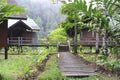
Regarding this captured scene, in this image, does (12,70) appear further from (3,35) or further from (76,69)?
(3,35)

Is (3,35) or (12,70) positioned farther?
Result: (3,35)

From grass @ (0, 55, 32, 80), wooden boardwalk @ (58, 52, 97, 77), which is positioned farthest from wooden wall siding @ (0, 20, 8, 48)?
wooden boardwalk @ (58, 52, 97, 77)

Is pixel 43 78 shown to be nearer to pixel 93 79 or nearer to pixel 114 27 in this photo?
pixel 93 79

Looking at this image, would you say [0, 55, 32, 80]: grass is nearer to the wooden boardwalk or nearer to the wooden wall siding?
the wooden boardwalk

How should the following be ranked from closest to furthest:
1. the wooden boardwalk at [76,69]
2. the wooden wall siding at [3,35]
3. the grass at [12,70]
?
1. the grass at [12,70]
2. the wooden boardwalk at [76,69]
3. the wooden wall siding at [3,35]

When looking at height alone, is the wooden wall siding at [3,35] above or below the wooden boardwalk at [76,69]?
above

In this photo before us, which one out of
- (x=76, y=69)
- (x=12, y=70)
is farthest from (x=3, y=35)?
(x=76, y=69)

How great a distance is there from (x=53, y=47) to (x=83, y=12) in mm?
19443

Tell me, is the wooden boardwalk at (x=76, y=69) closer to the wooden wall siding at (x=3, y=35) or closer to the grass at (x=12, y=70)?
the grass at (x=12, y=70)

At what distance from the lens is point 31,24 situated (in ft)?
105

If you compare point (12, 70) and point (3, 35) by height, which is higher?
point (3, 35)

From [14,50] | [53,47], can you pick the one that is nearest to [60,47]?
[53,47]

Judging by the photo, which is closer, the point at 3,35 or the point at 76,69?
the point at 76,69

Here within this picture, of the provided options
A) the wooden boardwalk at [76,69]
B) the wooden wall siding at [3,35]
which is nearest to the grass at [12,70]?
the wooden boardwalk at [76,69]
